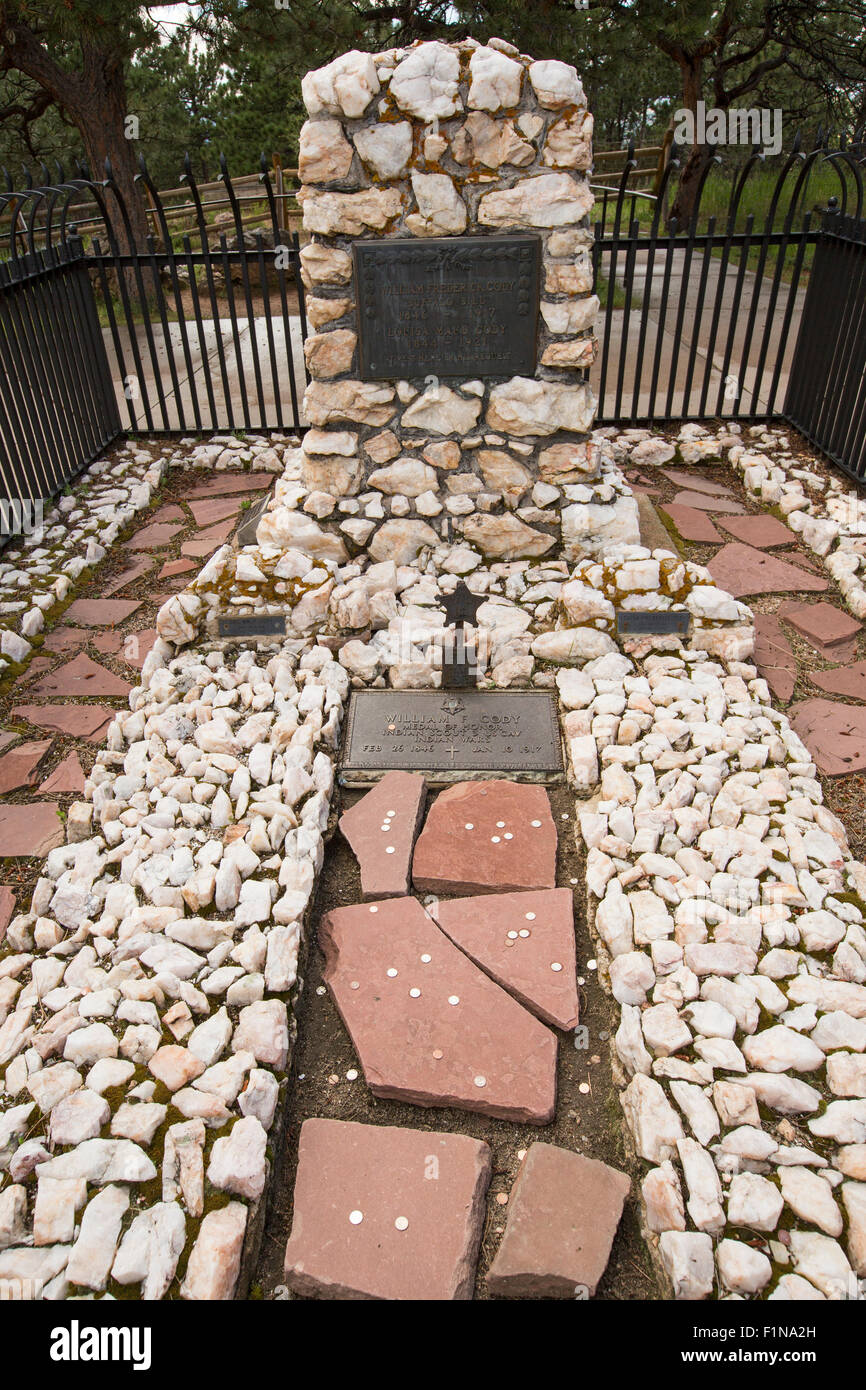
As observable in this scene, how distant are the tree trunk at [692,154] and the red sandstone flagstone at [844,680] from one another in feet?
29.9

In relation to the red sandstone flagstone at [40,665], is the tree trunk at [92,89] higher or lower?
higher

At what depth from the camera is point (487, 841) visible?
3.15 metres

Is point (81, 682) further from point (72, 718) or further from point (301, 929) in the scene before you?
point (301, 929)

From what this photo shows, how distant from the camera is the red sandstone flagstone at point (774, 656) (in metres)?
3.92

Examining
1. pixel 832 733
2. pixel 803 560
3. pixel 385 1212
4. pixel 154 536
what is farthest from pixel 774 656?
pixel 154 536

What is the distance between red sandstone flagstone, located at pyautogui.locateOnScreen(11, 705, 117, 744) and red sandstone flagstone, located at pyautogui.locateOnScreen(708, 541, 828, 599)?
315 centimetres

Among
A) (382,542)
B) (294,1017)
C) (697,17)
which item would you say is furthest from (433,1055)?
(697,17)

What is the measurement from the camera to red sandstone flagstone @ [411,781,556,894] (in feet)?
9.87

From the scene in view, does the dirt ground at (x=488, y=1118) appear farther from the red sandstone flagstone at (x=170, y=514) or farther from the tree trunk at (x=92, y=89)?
the tree trunk at (x=92, y=89)

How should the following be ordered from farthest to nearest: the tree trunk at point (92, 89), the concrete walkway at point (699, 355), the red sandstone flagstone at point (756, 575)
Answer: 1. the tree trunk at point (92, 89)
2. the concrete walkway at point (699, 355)
3. the red sandstone flagstone at point (756, 575)

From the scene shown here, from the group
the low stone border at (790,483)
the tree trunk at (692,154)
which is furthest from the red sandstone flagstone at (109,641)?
the tree trunk at (692,154)

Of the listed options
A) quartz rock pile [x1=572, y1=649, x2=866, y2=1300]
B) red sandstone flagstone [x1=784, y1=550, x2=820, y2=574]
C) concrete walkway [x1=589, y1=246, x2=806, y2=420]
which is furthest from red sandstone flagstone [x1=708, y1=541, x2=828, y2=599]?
concrete walkway [x1=589, y1=246, x2=806, y2=420]

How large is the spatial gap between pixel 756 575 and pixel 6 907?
3910mm

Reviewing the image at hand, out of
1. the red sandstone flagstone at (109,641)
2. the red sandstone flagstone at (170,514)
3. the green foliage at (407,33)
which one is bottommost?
the red sandstone flagstone at (170,514)
